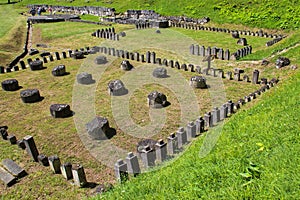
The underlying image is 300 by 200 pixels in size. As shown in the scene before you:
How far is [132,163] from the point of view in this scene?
7871mm

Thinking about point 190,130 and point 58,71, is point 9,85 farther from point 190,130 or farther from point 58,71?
point 190,130

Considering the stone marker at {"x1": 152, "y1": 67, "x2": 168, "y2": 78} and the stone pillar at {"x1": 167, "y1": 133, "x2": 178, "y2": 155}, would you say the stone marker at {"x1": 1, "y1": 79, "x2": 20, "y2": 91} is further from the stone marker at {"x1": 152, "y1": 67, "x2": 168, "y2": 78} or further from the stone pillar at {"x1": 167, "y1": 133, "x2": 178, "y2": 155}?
the stone pillar at {"x1": 167, "y1": 133, "x2": 178, "y2": 155}

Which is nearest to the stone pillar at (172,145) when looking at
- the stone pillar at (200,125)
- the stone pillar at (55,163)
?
the stone pillar at (200,125)

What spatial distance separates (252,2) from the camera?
32.9 metres

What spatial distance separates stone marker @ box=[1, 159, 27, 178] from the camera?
853cm

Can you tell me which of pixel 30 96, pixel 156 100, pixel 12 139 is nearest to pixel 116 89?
pixel 156 100

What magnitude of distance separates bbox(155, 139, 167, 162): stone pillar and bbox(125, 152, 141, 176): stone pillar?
885mm

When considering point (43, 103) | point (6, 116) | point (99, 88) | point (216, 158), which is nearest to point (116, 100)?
point (99, 88)

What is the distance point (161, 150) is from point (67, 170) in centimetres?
294

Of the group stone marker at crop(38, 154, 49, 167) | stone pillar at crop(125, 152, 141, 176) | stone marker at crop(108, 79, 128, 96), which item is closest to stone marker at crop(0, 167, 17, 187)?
stone marker at crop(38, 154, 49, 167)

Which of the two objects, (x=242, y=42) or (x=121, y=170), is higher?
(x=242, y=42)

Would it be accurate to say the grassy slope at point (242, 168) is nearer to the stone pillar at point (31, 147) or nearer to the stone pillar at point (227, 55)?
the stone pillar at point (31, 147)

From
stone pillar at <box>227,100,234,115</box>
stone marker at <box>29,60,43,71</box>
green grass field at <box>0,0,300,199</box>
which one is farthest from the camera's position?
stone marker at <box>29,60,43,71</box>

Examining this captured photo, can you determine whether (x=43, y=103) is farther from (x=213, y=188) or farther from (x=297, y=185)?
(x=297, y=185)
